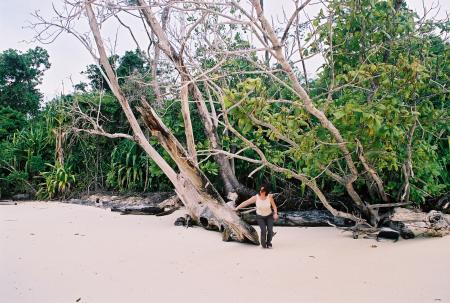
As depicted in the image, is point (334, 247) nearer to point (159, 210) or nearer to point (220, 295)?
point (220, 295)

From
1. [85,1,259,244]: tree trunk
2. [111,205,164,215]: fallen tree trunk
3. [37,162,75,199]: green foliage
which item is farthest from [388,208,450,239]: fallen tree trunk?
[37,162,75,199]: green foliage

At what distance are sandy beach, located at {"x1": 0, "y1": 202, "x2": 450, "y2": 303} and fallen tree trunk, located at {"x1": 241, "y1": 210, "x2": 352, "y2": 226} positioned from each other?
32 centimetres

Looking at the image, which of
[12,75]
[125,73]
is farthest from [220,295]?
[12,75]

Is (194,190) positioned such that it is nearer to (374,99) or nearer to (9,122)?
(374,99)

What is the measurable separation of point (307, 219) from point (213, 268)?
276 cm

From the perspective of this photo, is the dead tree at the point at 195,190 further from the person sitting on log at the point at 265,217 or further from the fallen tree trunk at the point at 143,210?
the fallen tree trunk at the point at 143,210

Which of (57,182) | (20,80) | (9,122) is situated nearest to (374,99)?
(57,182)

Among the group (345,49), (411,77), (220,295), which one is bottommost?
(220,295)

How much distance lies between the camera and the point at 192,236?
18.1ft

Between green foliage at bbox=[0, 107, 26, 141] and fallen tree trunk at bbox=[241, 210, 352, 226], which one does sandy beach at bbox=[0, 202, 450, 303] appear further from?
green foliage at bbox=[0, 107, 26, 141]

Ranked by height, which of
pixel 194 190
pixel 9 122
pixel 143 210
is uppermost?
pixel 9 122

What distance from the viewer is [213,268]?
3.87m

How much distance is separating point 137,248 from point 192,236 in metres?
0.97

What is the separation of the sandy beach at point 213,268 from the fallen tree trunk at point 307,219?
32 centimetres
